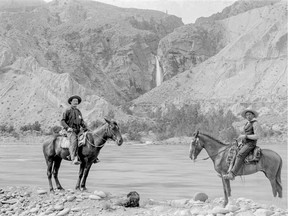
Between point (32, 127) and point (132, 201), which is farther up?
point (132, 201)

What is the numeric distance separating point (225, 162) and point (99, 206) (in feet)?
12.4

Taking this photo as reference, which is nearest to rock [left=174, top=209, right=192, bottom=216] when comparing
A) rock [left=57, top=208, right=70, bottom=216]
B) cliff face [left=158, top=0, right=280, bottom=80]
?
rock [left=57, top=208, right=70, bottom=216]

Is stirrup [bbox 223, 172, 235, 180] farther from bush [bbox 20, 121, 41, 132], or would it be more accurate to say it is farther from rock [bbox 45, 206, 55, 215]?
bush [bbox 20, 121, 41, 132]

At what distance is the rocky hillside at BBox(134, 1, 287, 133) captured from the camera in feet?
391

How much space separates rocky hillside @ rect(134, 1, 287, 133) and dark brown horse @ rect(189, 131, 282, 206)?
94.5m

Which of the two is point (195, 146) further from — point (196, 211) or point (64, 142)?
point (64, 142)

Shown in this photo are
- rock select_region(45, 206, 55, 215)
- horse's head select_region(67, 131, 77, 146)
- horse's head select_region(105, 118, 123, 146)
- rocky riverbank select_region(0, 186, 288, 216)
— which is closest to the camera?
rocky riverbank select_region(0, 186, 288, 216)

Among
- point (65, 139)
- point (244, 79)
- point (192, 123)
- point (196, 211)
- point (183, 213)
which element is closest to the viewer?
point (183, 213)

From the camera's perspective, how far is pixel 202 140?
639 inches

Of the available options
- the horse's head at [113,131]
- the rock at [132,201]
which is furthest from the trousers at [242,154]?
the horse's head at [113,131]

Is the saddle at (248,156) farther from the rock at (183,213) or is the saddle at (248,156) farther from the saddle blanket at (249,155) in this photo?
the rock at (183,213)

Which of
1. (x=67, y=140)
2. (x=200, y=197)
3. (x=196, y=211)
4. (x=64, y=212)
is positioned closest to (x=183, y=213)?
(x=196, y=211)

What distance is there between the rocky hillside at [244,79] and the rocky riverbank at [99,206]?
93.9m

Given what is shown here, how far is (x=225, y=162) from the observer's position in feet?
51.7
